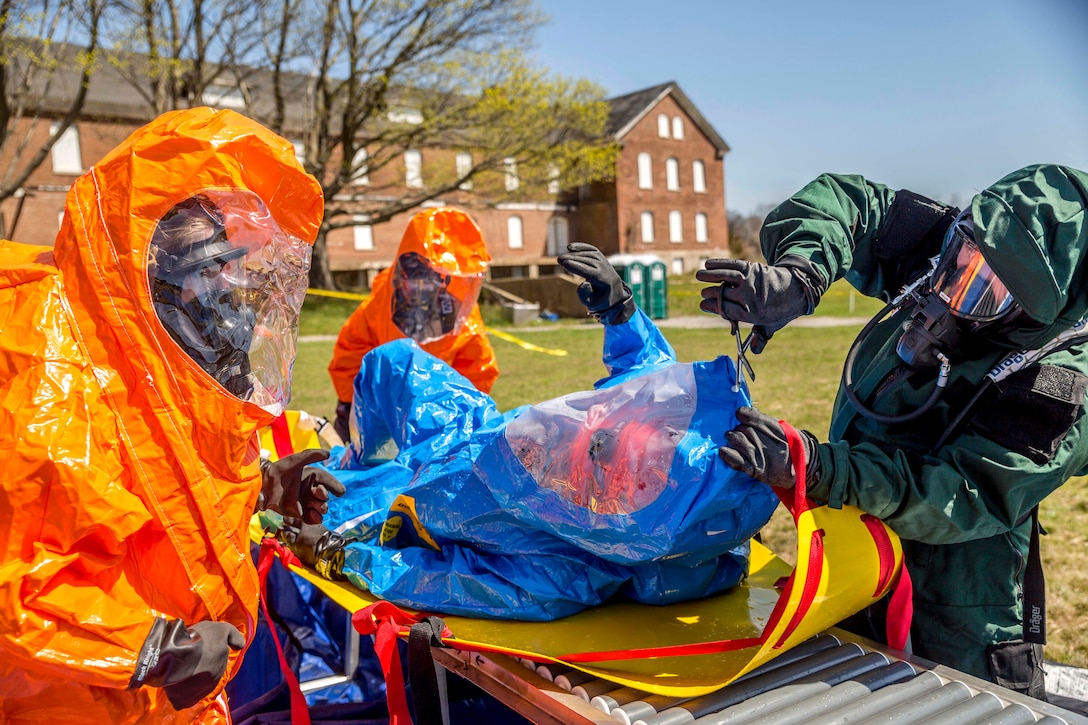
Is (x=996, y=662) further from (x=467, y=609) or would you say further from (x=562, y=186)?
(x=562, y=186)

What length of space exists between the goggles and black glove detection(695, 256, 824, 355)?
0.26 m

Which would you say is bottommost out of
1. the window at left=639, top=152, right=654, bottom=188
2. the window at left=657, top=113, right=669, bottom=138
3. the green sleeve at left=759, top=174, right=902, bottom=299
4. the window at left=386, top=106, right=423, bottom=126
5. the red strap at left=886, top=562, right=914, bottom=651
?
the red strap at left=886, top=562, right=914, bottom=651

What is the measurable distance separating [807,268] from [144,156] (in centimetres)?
134

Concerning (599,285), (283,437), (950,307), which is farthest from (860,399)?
(283,437)

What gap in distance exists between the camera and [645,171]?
110 ft

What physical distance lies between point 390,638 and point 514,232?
1215 inches

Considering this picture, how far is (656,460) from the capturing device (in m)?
1.89

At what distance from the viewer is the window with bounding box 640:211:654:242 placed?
33.6 meters

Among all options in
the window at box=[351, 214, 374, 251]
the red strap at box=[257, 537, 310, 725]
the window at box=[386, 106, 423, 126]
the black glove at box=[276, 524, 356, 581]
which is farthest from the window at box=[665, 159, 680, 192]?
the red strap at box=[257, 537, 310, 725]

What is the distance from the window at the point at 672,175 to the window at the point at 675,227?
1.05 metres

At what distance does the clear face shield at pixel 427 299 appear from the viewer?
4547 mm

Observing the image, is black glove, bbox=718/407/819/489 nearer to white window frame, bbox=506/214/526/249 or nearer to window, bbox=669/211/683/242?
white window frame, bbox=506/214/526/249

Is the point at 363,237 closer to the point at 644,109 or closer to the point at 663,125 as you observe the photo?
the point at 644,109

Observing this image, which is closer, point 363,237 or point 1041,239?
point 1041,239
